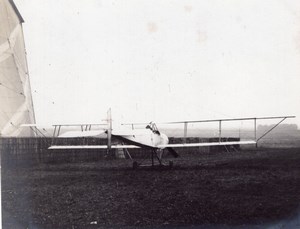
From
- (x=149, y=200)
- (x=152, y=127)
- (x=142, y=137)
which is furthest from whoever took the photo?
(x=152, y=127)

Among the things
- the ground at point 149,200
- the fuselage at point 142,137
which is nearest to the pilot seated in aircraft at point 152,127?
the fuselage at point 142,137

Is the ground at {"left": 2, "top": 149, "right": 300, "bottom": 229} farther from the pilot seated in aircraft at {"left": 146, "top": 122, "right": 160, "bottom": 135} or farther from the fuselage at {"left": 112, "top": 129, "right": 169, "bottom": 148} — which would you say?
the pilot seated in aircraft at {"left": 146, "top": 122, "right": 160, "bottom": 135}

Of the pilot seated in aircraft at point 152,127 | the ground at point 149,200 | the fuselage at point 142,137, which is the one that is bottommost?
the ground at point 149,200

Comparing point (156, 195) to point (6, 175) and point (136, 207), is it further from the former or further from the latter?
point (6, 175)

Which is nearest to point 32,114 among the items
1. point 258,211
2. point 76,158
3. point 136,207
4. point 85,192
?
point 76,158

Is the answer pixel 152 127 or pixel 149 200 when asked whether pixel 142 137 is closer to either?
pixel 152 127

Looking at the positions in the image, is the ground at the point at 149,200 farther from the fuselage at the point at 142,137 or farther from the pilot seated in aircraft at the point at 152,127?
the pilot seated in aircraft at the point at 152,127

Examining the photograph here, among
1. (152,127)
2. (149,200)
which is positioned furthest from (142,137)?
(149,200)

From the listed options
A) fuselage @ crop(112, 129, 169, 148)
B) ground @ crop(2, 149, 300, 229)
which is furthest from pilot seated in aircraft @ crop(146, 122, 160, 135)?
ground @ crop(2, 149, 300, 229)
